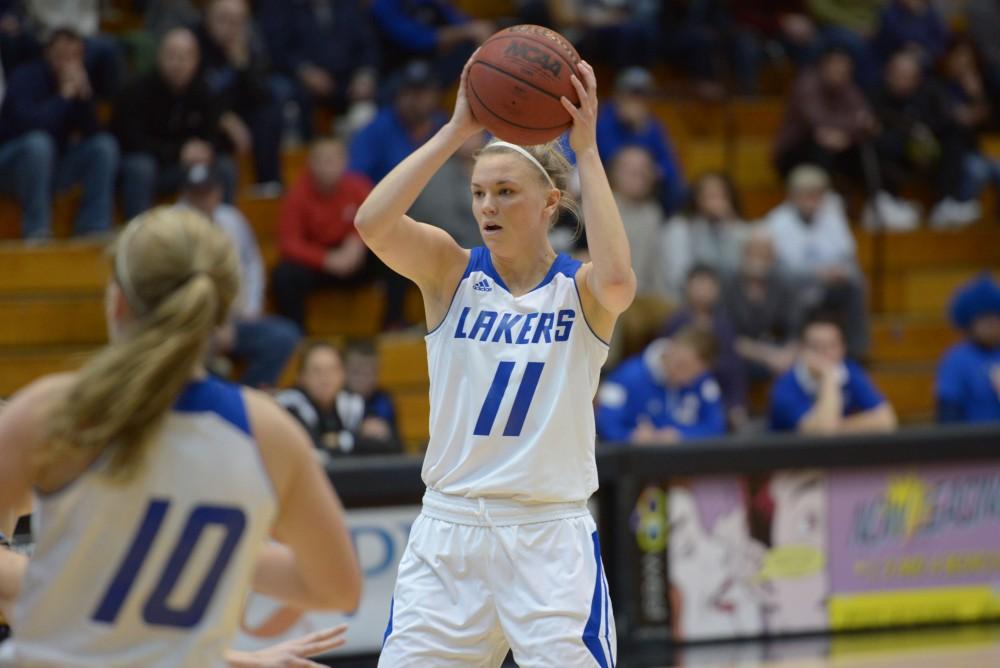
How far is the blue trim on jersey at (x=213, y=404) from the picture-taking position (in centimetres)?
247

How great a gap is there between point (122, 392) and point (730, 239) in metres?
7.73

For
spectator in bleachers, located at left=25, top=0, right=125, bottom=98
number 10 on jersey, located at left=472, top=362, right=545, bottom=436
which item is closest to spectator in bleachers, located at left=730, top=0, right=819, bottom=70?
spectator in bleachers, located at left=25, top=0, right=125, bottom=98

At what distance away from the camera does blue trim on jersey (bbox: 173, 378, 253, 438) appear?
2.47 m

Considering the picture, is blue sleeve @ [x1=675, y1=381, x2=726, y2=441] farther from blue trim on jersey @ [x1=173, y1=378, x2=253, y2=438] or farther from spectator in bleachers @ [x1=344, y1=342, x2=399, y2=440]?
blue trim on jersey @ [x1=173, y1=378, x2=253, y2=438]

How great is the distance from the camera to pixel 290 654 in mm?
2764

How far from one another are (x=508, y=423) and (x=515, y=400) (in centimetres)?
6

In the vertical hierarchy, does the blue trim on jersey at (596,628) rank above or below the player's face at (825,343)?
above

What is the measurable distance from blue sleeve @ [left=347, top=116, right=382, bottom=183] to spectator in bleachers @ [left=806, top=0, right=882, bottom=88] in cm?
468

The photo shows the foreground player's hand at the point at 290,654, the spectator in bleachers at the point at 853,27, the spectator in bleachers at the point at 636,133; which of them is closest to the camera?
the foreground player's hand at the point at 290,654

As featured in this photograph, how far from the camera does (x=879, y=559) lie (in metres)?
7.58

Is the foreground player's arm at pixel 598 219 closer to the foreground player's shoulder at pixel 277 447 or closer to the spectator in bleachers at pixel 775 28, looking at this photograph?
the foreground player's shoulder at pixel 277 447

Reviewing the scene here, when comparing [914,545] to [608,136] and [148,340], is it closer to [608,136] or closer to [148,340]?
[608,136]

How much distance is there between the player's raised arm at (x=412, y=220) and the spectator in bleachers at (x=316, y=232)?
5070 mm

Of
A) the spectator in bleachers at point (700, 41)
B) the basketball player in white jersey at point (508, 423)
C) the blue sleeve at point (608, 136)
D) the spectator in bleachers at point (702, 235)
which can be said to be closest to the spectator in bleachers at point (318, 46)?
the blue sleeve at point (608, 136)
